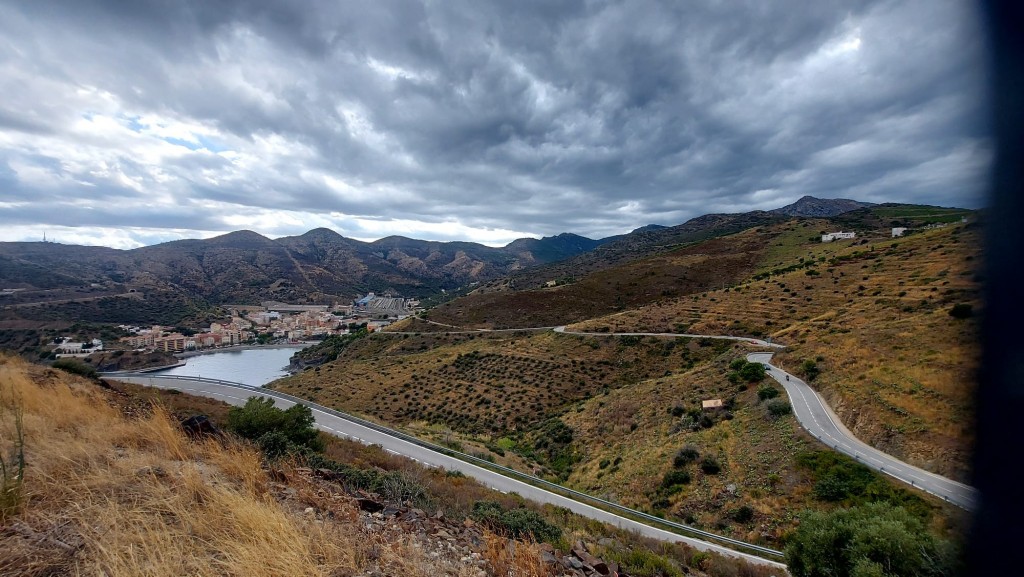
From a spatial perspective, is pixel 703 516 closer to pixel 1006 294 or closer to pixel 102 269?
pixel 1006 294

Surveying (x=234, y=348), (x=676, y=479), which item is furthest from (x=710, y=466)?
(x=234, y=348)

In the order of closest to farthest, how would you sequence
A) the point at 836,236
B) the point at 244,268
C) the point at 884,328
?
1. the point at 884,328
2. the point at 836,236
3. the point at 244,268

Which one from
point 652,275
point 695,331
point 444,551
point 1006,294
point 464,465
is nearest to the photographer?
point 1006,294

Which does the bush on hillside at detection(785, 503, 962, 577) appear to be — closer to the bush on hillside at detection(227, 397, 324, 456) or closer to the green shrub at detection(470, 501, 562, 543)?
the green shrub at detection(470, 501, 562, 543)

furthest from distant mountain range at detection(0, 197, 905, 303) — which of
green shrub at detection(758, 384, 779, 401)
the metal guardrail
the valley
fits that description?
the metal guardrail

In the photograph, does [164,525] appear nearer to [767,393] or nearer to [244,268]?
[767,393]

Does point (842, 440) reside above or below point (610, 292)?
below

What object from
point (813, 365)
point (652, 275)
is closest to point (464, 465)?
point (813, 365)
